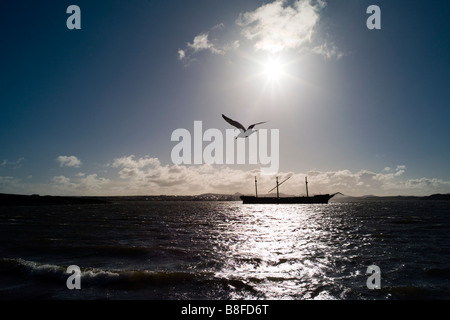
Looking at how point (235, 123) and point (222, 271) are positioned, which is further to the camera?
point (235, 123)

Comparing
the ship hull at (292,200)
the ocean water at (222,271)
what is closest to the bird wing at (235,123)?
the ocean water at (222,271)

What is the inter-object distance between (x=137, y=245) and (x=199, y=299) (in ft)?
41.1

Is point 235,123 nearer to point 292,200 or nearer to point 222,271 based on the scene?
point 222,271

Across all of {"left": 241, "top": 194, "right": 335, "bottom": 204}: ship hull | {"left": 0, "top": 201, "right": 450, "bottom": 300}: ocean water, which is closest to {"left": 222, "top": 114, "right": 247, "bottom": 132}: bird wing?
{"left": 0, "top": 201, "right": 450, "bottom": 300}: ocean water

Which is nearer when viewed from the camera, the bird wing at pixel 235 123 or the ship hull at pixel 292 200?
the bird wing at pixel 235 123

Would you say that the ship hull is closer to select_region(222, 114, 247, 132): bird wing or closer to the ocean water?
the ocean water

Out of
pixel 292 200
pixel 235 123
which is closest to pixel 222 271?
pixel 235 123

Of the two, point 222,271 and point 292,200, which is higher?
point 222,271

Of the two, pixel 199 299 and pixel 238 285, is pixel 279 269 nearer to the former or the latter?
pixel 238 285

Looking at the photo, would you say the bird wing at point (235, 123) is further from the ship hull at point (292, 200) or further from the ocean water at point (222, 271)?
the ship hull at point (292, 200)

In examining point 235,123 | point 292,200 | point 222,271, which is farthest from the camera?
point 292,200
